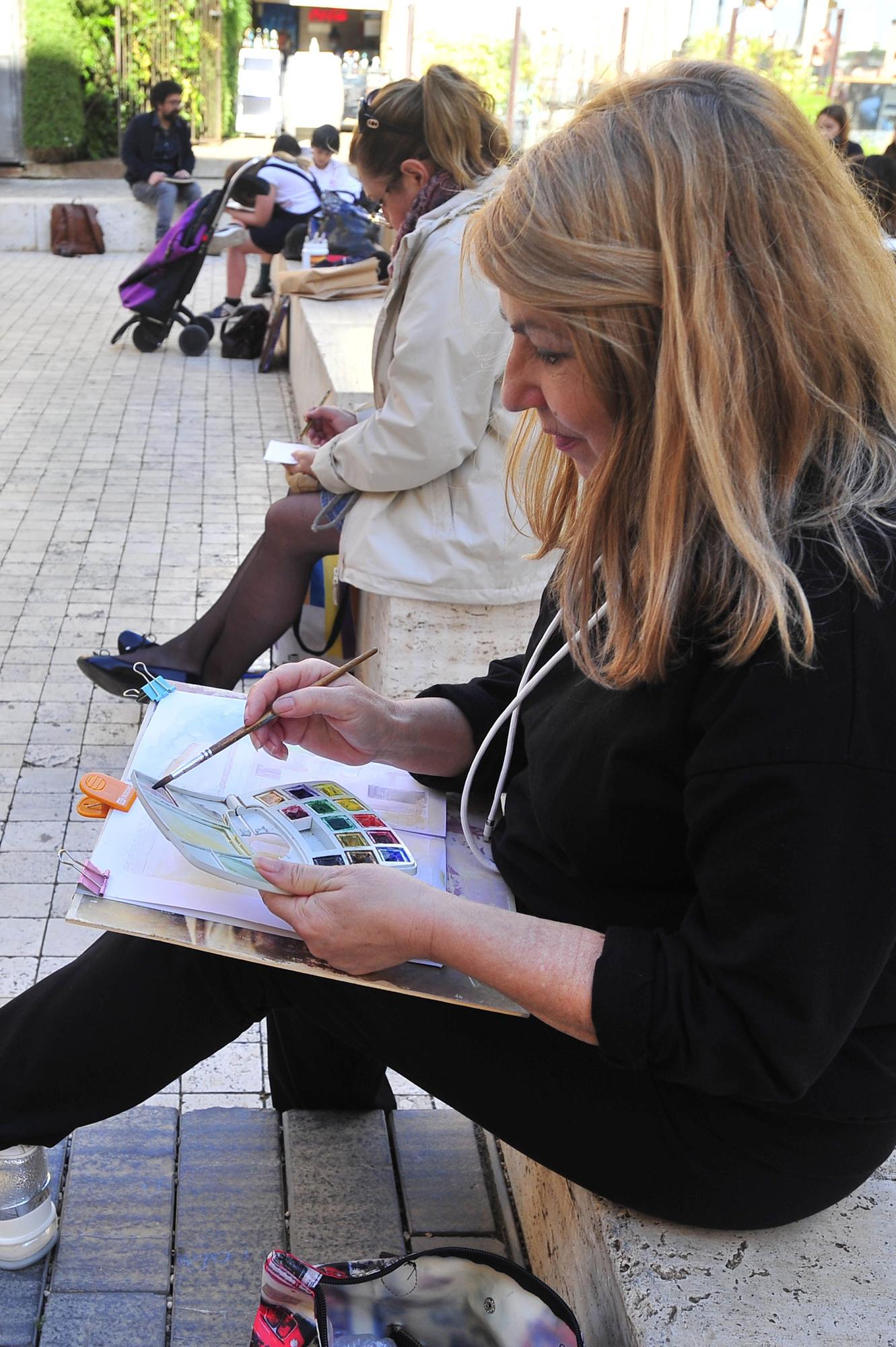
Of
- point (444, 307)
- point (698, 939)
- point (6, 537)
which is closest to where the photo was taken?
point (698, 939)

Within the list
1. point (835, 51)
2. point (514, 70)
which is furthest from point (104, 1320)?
point (514, 70)

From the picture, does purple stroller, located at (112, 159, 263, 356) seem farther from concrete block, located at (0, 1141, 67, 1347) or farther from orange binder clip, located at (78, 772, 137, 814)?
concrete block, located at (0, 1141, 67, 1347)

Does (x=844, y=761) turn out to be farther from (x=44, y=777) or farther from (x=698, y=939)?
(x=44, y=777)

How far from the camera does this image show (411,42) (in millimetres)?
12773

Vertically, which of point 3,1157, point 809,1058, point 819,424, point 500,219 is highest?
point 500,219

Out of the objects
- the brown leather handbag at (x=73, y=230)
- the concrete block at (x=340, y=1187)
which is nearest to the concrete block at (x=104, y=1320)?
the concrete block at (x=340, y=1187)

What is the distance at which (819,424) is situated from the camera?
119cm

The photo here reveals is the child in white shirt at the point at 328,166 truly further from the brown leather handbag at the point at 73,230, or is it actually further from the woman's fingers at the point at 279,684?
the woman's fingers at the point at 279,684

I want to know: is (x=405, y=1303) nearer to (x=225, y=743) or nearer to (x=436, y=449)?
(x=225, y=743)

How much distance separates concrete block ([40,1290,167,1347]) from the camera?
162cm

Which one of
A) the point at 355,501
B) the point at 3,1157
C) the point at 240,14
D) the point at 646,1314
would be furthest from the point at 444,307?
the point at 240,14

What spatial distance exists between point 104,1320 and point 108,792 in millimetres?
717

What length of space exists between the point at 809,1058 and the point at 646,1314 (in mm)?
344

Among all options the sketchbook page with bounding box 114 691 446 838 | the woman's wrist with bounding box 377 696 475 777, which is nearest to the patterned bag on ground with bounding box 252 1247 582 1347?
the sketchbook page with bounding box 114 691 446 838
